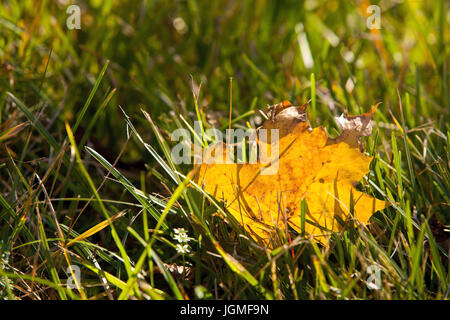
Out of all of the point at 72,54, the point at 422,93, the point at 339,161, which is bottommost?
the point at 339,161

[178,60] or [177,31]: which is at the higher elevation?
[177,31]

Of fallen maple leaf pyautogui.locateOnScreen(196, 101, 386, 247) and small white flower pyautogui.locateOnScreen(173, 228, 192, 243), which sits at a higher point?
fallen maple leaf pyautogui.locateOnScreen(196, 101, 386, 247)

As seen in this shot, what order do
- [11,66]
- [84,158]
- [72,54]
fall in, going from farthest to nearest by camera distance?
1. [72,54]
2. [11,66]
3. [84,158]
